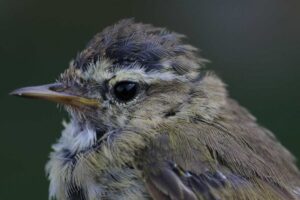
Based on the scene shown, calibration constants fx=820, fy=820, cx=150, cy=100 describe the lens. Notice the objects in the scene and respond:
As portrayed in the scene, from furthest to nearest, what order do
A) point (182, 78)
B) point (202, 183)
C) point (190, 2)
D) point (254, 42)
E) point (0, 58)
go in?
1. point (190, 2)
2. point (254, 42)
3. point (0, 58)
4. point (182, 78)
5. point (202, 183)

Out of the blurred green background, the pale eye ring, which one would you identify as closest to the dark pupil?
the pale eye ring

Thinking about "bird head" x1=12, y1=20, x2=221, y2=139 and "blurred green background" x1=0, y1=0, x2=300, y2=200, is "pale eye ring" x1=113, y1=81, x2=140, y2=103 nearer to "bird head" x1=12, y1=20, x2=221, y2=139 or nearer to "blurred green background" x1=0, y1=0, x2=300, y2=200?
"bird head" x1=12, y1=20, x2=221, y2=139

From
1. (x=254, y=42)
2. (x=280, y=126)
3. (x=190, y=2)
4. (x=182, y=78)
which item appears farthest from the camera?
(x=190, y=2)

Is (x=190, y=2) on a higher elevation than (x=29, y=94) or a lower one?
lower

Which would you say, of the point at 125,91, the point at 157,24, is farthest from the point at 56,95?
the point at 157,24

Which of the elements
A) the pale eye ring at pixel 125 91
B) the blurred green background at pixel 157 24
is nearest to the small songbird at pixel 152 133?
the pale eye ring at pixel 125 91

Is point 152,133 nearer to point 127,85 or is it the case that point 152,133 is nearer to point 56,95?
point 127,85

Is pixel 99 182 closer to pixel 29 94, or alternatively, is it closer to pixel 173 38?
pixel 29 94

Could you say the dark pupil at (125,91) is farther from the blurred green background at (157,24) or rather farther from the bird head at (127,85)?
the blurred green background at (157,24)

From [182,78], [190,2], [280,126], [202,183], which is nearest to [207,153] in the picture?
[202,183]

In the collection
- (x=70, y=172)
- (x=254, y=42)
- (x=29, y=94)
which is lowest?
(x=254, y=42)
